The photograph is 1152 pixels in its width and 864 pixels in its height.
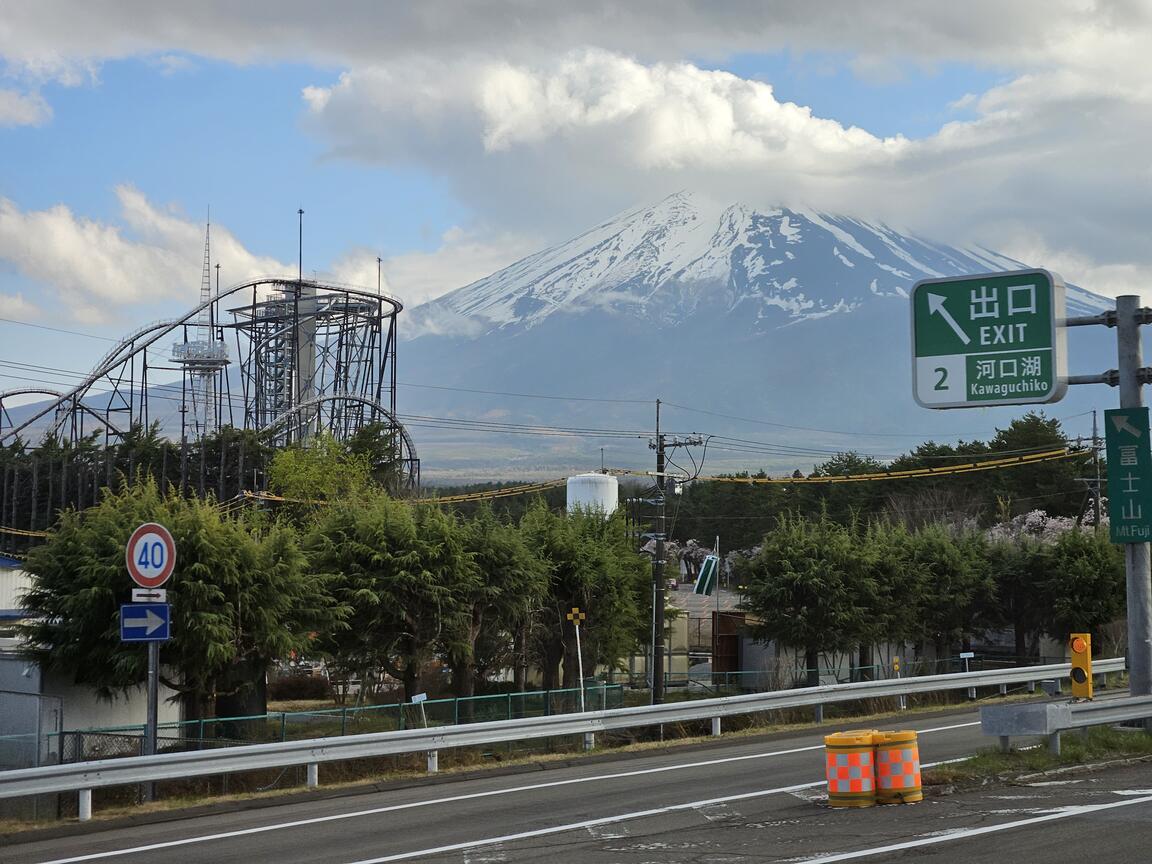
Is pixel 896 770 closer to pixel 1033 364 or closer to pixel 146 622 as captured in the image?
pixel 1033 364

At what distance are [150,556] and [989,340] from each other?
39.1ft

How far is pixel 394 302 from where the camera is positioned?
97.9 meters

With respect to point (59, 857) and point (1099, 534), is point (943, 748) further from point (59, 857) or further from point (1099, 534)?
point (1099, 534)

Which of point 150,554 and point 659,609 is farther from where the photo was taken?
point 659,609

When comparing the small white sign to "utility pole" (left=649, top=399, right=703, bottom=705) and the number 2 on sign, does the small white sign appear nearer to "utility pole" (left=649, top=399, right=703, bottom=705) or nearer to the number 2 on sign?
the number 2 on sign

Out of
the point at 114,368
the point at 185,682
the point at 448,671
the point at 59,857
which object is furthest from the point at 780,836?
the point at 114,368

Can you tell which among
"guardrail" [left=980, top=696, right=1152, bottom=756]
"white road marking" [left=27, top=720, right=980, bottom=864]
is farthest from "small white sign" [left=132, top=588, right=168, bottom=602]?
"guardrail" [left=980, top=696, right=1152, bottom=756]

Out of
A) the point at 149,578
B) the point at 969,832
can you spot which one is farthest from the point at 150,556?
the point at 969,832

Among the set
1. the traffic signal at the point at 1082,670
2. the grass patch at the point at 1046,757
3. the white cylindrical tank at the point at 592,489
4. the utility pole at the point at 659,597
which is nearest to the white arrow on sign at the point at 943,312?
the traffic signal at the point at 1082,670

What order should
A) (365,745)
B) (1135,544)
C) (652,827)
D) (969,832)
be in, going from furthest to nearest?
(1135,544) → (365,745) → (652,827) → (969,832)

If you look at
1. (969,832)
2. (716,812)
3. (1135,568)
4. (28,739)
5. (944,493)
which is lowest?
(716,812)

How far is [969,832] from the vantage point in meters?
13.1

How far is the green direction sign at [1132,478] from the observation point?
19.6 m

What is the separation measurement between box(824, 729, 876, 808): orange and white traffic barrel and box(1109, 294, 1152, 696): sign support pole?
6.40 meters
